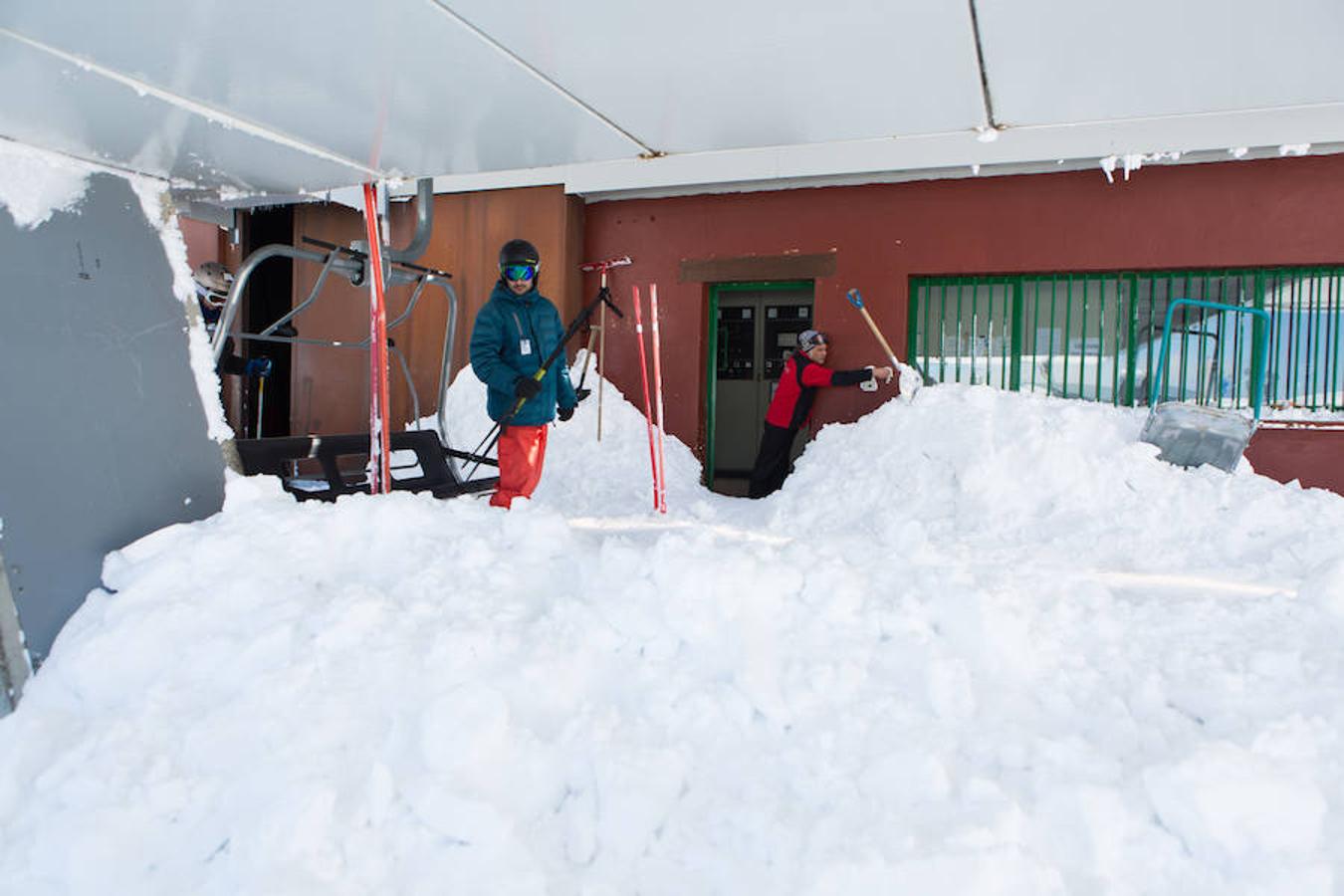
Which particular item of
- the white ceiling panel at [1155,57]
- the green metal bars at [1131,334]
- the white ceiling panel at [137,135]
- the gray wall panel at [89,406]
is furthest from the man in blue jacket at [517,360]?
the green metal bars at [1131,334]

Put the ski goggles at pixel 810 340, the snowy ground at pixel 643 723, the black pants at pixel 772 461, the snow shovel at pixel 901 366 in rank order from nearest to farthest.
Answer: the snowy ground at pixel 643 723, the snow shovel at pixel 901 366, the ski goggles at pixel 810 340, the black pants at pixel 772 461

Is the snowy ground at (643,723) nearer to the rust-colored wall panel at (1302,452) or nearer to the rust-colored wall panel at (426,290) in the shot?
the rust-colored wall panel at (1302,452)

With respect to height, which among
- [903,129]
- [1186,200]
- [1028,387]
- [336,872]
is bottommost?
[336,872]

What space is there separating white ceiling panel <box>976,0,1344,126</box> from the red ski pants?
253cm

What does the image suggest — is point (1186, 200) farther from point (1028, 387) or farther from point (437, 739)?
point (437, 739)

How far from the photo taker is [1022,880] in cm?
126

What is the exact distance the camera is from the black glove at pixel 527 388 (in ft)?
12.2

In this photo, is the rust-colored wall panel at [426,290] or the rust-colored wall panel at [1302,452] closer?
the rust-colored wall panel at [1302,452]

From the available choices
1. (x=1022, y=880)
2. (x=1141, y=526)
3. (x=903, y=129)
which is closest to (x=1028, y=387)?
(x=1141, y=526)

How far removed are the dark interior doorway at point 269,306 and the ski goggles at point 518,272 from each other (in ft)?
17.1

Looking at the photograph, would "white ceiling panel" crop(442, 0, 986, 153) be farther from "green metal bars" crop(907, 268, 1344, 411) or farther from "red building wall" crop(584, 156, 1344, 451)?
"green metal bars" crop(907, 268, 1344, 411)

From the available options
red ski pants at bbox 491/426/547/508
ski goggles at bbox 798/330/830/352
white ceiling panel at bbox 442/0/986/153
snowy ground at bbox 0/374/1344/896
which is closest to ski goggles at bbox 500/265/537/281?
red ski pants at bbox 491/426/547/508

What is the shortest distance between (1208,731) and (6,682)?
274cm

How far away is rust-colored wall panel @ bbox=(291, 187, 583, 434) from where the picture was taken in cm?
678
